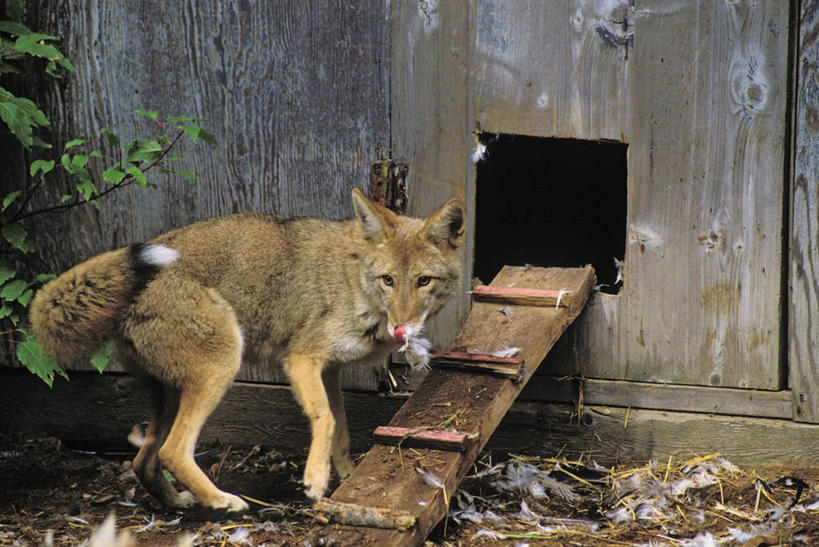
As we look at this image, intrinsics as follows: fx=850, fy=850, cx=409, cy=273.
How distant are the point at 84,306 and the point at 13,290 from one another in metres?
1.23

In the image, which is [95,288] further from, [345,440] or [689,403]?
[689,403]

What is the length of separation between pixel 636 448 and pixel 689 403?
1.31 ft

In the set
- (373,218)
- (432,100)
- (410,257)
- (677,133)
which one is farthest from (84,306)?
(677,133)

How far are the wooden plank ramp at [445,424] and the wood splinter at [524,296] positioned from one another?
2cm

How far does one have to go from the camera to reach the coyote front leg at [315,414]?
13.7 feet

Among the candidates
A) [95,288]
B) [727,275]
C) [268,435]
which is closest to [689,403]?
[727,275]

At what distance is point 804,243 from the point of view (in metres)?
4.46

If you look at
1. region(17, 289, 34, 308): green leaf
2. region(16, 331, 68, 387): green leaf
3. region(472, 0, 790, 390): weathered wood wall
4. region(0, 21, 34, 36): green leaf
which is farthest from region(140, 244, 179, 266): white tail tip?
region(472, 0, 790, 390): weathered wood wall

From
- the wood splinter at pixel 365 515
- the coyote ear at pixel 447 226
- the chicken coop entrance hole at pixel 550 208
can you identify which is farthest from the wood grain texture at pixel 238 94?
the chicken coop entrance hole at pixel 550 208

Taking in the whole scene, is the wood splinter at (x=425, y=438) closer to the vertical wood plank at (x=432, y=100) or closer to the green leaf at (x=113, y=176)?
the vertical wood plank at (x=432, y=100)

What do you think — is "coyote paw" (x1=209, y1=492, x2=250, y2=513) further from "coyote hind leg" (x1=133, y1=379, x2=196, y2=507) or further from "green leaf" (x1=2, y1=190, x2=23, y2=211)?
"green leaf" (x1=2, y1=190, x2=23, y2=211)

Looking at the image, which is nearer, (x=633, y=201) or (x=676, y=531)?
(x=676, y=531)

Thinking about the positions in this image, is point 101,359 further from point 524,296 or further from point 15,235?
point 524,296

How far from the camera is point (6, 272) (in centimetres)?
511
